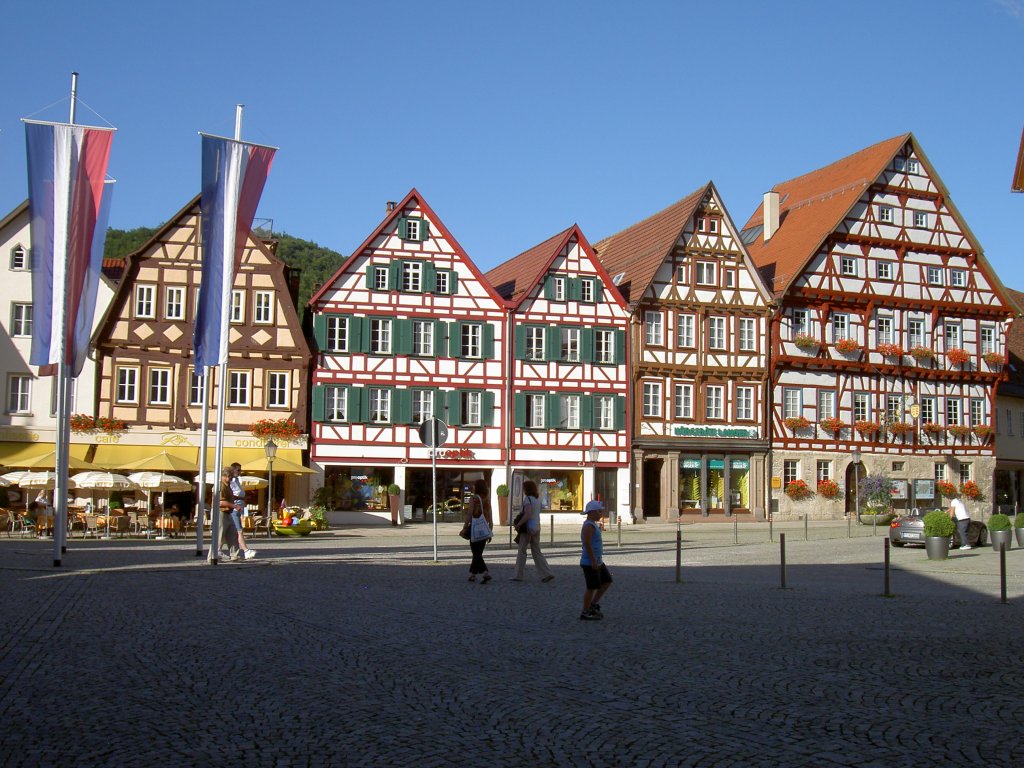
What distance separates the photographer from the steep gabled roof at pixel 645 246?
50281 millimetres

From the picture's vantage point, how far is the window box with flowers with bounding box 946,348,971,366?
5450 cm

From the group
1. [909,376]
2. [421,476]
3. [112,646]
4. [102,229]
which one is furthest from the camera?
[909,376]

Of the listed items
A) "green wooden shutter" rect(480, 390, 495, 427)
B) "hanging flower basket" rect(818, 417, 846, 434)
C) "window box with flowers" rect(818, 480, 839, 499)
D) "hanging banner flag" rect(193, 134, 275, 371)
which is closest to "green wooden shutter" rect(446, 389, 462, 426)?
"green wooden shutter" rect(480, 390, 495, 427)

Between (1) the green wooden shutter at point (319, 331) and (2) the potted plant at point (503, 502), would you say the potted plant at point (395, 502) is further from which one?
(1) the green wooden shutter at point (319, 331)

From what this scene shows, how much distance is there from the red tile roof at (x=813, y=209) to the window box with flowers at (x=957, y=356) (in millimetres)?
8222

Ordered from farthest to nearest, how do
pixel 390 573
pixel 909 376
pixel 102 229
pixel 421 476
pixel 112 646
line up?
pixel 909 376 → pixel 421 476 → pixel 102 229 → pixel 390 573 → pixel 112 646

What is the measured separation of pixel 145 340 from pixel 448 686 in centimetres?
3745

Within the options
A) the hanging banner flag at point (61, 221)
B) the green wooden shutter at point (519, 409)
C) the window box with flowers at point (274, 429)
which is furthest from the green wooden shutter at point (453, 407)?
the hanging banner flag at point (61, 221)

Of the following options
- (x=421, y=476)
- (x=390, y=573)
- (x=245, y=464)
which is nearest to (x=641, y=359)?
(x=421, y=476)

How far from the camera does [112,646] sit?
459 inches

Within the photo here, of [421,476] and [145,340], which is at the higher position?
[145,340]

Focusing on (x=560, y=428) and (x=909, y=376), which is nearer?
(x=560, y=428)

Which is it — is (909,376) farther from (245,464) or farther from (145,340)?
(145,340)

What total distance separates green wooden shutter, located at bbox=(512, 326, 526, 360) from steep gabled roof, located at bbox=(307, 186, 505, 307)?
4.28 ft
